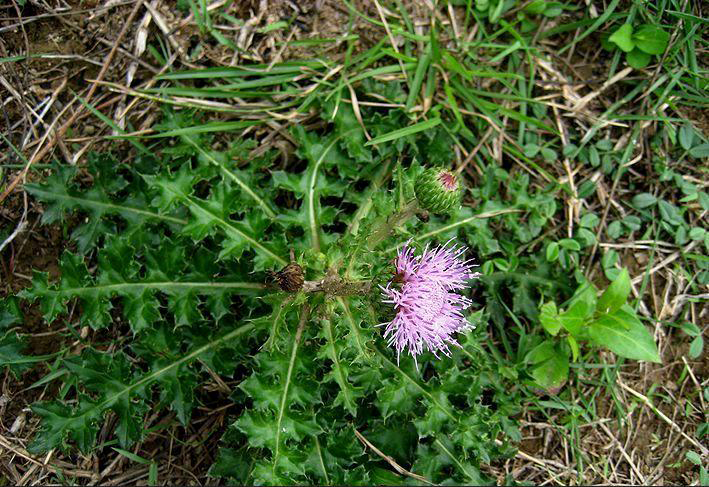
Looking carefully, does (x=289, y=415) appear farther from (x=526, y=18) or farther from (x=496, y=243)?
(x=526, y=18)

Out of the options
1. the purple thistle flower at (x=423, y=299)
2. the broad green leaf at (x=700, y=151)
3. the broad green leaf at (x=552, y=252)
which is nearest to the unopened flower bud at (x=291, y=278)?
the purple thistle flower at (x=423, y=299)

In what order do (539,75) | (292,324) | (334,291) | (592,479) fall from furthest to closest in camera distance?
(539,75)
(592,479)
(292,324)
(334,291)

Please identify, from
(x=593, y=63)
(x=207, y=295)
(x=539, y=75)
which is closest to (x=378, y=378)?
(x=207, y=295)

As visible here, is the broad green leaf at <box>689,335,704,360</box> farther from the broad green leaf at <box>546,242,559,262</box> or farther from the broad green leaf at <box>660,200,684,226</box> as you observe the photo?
the broad green leaf at <box>546,242,559,262</box>

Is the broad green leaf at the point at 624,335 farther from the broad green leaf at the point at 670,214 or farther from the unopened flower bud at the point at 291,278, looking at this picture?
the unopened flower bud at the point at 291,278

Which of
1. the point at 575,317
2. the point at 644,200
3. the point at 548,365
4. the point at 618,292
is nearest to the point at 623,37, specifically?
the point at 644,200

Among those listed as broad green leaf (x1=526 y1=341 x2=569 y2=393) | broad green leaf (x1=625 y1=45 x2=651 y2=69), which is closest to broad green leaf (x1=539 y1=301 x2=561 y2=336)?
broad green leaf (x1=526 y1=341 x2=569 y2=393)

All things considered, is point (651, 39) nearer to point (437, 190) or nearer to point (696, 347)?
point (696, 347)

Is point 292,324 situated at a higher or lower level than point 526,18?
lower
